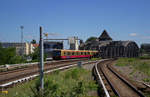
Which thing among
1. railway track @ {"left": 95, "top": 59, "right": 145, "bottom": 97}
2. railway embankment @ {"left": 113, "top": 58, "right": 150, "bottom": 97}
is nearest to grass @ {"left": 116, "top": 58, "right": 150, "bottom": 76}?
railway embankment @ {"left": 113, "top": 58, "right": 150, "bottom": 97}

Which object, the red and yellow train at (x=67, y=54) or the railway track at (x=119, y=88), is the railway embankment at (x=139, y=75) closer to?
the railway track at (x=119, y=88)

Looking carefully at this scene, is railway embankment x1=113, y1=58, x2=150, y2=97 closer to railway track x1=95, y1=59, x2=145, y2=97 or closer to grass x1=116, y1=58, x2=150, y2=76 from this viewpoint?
grass x1=116, y1=58, x2=150, y2=76

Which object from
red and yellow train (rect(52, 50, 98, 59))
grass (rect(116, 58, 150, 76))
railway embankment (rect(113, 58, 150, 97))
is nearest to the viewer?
railway embankment (rect(113, 58, 150, 97))

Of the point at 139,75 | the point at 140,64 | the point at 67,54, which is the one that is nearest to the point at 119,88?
the point at 139,75

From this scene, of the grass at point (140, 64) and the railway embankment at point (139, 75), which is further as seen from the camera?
the grass at point (140, 64)

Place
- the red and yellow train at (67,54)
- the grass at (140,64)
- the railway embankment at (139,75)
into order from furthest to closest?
1. the red and yellow train at (67,54)
2. the grass at (140,64)
3. the railway embankment at (139,75)

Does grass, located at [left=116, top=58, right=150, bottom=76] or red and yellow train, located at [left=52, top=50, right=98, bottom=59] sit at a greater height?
red and yellow train, located at [left=52, top=50, right=98, bottom=59]

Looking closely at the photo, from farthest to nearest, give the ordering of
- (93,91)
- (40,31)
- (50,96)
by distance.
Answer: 1. (93,91)
2. (40,31)
3. (50,96)

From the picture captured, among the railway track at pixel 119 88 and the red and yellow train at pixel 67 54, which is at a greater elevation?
the red and yellow train at pixel 67 54

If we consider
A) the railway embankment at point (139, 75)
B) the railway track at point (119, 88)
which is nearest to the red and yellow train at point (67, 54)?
the railway embankment at point (139, 75)

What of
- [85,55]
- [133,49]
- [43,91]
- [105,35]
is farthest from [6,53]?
[105,35]

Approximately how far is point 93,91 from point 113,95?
194cm

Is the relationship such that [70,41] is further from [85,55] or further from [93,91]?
[85,55]

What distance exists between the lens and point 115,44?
111 metres
